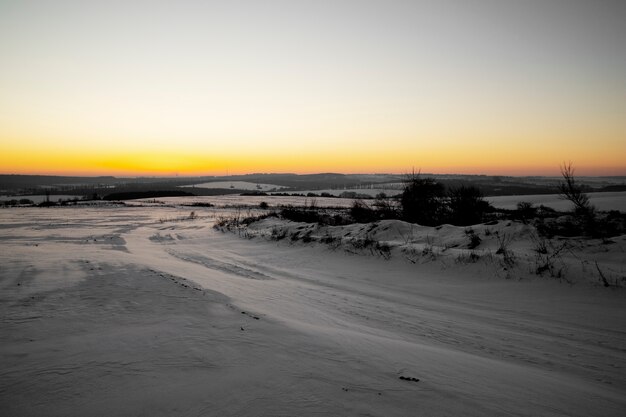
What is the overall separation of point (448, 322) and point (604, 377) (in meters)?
1.69

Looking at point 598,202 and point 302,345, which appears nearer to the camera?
point 302,345

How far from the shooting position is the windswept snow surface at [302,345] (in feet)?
6.89

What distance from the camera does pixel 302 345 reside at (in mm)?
3010

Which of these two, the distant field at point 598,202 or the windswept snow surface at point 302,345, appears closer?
the windswept snow surface at point 302,345

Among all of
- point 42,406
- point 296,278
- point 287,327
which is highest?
point 42,406

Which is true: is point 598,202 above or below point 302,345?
above

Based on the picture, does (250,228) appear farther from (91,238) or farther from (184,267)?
(184,267)

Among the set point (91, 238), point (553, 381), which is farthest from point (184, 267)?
point (91, 238)

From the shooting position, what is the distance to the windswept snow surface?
2102 mm

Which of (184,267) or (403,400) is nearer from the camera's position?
(403,400)

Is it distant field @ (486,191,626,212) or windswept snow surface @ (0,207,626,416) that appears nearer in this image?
windswept snow surface @ (0,207,626,416)

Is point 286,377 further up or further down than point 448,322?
further up

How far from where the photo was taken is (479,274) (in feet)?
21.7

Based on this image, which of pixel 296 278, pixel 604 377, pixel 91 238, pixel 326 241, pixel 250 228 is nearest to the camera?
pixel 604 377
